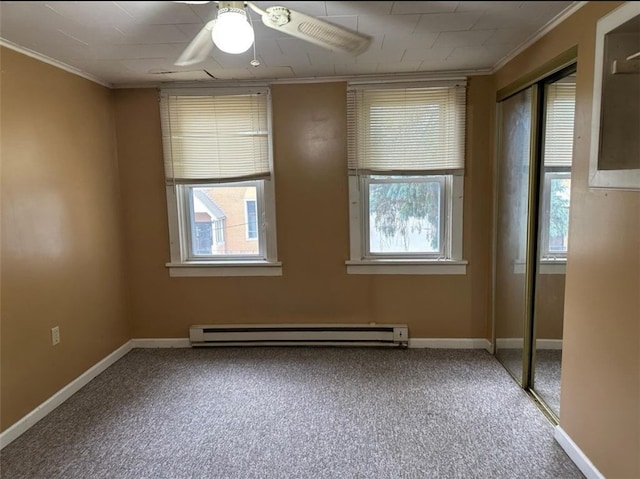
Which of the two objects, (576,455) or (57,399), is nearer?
(576,455)

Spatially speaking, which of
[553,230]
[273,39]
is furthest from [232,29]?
[553,230]

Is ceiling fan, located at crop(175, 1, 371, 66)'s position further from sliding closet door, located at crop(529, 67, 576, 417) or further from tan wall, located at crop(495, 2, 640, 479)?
sliding closet door, located at crop(529, 67, 576, 417)

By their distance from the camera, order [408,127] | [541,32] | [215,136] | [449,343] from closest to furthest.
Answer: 1. [541,32]
2. [408,127]
3. [215,136]
4. [449,343]

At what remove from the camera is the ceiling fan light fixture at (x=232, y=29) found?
1300mm

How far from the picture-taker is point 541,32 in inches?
79.4

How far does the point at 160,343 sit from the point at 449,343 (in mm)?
2424

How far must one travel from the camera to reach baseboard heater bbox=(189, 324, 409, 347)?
10.2ft

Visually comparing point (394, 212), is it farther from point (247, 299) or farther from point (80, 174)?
point (80, 174)

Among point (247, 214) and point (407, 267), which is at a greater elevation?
point (247, 214)

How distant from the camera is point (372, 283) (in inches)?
123

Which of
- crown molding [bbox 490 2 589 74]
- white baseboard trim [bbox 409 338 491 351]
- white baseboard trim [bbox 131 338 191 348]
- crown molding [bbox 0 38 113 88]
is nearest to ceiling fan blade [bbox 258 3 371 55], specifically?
crown molding [bbox 490 2 589 74]

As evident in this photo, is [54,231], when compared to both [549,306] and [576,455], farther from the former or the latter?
[576,455]

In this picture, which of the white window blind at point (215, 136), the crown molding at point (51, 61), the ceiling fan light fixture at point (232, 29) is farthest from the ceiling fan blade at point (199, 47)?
the white window blind at point (215, 136)

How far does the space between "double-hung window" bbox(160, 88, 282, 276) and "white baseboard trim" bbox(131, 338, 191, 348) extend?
583 millimetres
